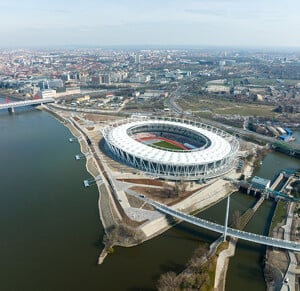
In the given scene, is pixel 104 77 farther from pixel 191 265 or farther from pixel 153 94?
pixel 191 265

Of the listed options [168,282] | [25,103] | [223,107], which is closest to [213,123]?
[223,107]

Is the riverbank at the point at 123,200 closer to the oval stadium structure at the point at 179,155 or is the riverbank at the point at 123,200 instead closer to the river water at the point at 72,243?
the river water at the point at 72,243

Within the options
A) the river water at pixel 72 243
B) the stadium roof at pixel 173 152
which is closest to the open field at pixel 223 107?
the stadium roof at pixel 173 152

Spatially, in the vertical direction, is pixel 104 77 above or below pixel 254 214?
above

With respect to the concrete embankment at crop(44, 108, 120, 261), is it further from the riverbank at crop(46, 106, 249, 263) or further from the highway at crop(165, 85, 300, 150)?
the highway at crop(165, 85, 300, 150)

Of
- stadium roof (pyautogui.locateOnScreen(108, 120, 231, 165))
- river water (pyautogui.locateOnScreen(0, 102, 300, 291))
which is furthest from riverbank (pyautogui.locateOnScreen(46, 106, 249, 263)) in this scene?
stadium roof (pyautogui.locateOnScreen(108, 120, 231, 165))

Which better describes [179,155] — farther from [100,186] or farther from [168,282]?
[168,282]

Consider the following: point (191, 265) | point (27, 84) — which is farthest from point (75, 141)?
point (27, 84)
